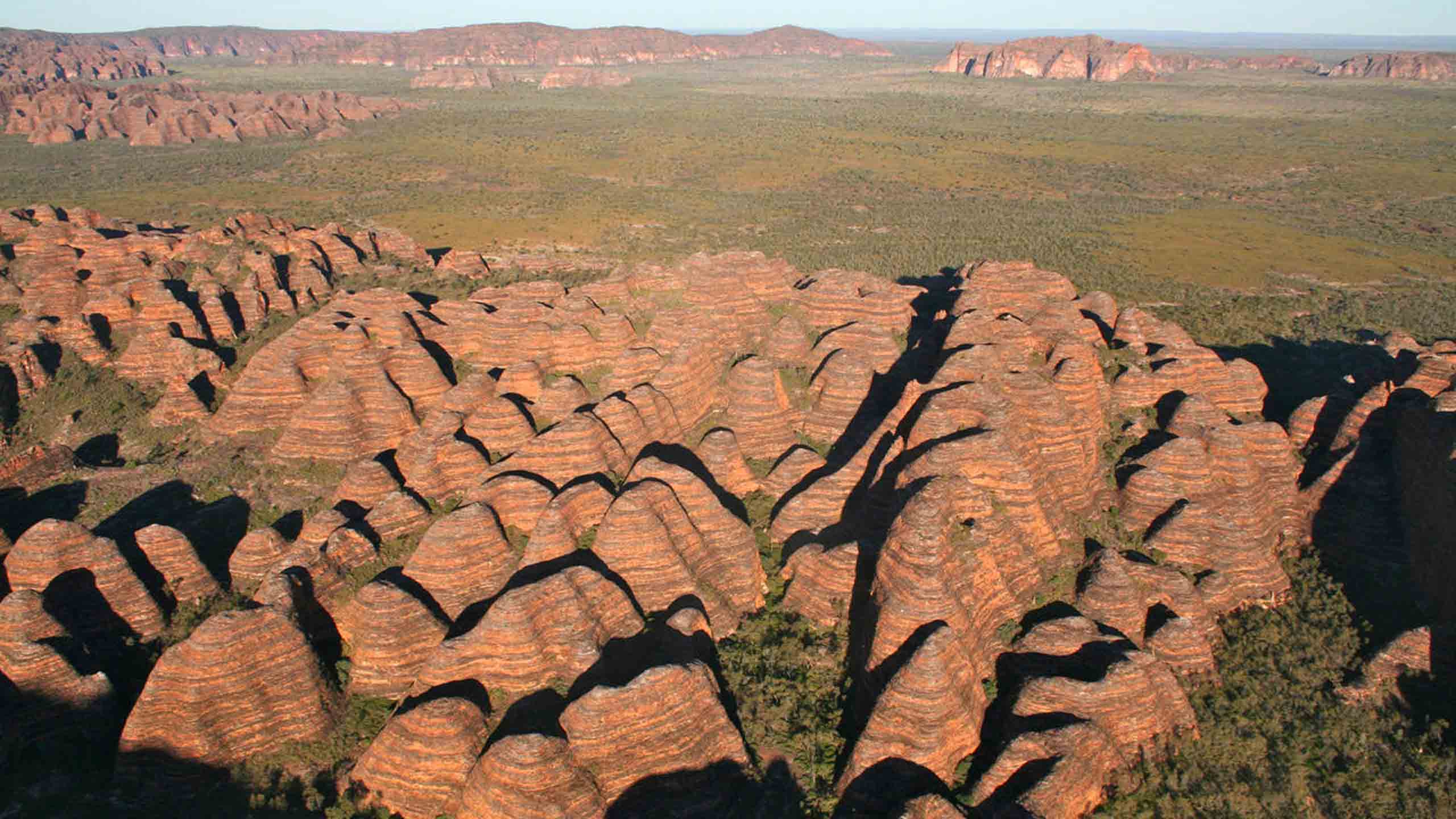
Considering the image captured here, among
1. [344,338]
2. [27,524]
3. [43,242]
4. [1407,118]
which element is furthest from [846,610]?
[1407,118]

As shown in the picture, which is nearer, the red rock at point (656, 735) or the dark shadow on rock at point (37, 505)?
the red rock at point (656, 735)

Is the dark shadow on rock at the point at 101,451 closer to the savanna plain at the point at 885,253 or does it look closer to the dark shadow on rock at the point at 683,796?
the savanna plain at the point at 885,253

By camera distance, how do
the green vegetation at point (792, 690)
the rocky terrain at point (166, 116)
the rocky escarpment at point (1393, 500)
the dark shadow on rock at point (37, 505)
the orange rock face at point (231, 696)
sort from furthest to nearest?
the rocky terrain at point (166, 116)
the dark shadow on rock at point (37, 505)
the rocky escarpment at point (1393, 500)
the green vegetation at point (792, 690)
the orange rock face at point (231, 696)

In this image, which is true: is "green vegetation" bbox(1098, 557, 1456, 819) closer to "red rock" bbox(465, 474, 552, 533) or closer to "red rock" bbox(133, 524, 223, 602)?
"red rock" bbox(465, 474, 552, 533)

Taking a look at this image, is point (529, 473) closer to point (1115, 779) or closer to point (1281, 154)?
point (1115, 779)

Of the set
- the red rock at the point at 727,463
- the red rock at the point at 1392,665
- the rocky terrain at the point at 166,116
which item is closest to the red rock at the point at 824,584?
the red rock at the point at 727,463

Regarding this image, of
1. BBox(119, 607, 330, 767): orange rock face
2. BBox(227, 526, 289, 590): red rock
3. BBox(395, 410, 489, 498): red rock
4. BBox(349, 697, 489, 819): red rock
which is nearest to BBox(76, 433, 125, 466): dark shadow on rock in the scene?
BBox(227, 526, 289, 590): red rock
